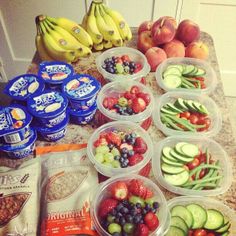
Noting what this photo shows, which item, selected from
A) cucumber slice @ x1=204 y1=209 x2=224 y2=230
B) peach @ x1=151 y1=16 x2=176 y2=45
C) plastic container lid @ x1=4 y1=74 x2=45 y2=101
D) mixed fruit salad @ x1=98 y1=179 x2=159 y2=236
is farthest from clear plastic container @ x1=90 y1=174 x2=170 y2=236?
peach @ x1=151 y1=16 x2=176 y2=45

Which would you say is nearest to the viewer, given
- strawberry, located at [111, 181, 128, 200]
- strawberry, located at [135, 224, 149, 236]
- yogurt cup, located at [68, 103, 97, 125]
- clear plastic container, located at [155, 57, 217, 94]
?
strawberry, located at [135, 224, 149, 236]

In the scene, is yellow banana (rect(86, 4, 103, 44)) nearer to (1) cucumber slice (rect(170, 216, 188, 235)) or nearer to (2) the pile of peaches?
(2) the pile of peaches

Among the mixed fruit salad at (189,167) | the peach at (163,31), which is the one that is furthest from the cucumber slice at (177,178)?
the peach at (163,31)

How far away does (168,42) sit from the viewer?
149 cm

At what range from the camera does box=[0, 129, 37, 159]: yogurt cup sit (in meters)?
Result: 1.02

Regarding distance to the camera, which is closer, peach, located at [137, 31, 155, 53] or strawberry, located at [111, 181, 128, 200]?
strawberry, located at [111, 181, 128, 200]

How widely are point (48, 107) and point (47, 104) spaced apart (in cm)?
2

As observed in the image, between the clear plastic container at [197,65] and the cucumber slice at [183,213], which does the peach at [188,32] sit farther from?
the cucumber slice at [183,213]

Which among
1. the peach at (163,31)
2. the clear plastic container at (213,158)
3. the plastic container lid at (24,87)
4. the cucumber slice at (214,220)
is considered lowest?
the cucumber slice at (214,220)

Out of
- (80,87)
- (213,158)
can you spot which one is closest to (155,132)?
(213,158)

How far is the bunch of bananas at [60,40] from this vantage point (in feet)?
4.64

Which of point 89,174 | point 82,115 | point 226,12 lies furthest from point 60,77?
point 226,12

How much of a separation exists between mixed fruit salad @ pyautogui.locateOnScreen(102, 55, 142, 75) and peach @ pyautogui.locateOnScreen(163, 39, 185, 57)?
17 centimetres

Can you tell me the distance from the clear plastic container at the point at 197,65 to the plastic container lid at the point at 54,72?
393mm
